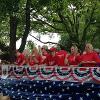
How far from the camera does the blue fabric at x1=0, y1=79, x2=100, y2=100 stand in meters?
10.2

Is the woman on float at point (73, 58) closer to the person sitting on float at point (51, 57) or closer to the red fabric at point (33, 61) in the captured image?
the person sitting on float at point (51, 57)

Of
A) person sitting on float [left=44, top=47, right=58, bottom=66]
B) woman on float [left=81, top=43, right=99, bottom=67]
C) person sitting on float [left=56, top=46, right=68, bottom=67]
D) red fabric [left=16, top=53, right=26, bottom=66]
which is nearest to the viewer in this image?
woman on float [left=81, top=43, right=99, bottom=67]

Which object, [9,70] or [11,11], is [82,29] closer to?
[11,11]

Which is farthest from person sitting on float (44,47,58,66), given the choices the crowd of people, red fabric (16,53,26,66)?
red fabric (16,53,26,66)

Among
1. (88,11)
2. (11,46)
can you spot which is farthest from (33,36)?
(11,46)

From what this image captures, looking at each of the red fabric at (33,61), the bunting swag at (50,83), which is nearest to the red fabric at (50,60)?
the red fabric at (33,61)

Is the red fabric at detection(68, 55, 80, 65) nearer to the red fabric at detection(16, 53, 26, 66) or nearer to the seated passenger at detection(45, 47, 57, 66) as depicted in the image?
the seated passenger at detection(45, 47, 57, 66)

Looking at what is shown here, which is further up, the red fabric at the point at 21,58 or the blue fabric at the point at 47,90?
the red fabric at the point at 21,58

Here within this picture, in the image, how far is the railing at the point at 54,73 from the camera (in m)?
10.3

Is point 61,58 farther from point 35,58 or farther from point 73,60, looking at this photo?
point 35,58

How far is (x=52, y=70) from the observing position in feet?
37.6

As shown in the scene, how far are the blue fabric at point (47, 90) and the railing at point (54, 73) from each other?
14 cm

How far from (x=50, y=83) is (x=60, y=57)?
86 cm

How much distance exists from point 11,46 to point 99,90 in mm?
9404
